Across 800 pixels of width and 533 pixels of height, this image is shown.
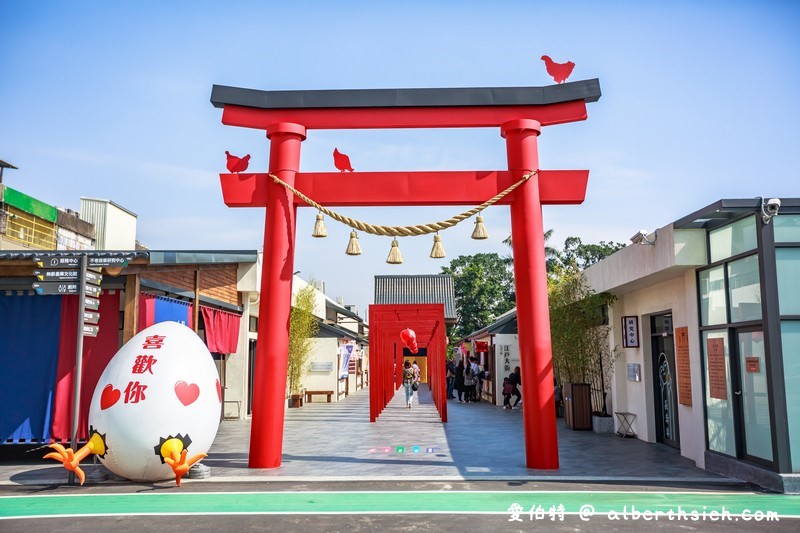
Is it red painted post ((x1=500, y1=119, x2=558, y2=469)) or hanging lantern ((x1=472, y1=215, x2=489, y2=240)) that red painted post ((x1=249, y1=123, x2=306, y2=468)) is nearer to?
hanging lantern ((x1=472, y1=215, x2=489, y2=240))

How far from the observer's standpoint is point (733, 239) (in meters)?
8.70

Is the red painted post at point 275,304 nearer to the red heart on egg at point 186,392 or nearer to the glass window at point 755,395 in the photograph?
the red heart on egg at point 186,392

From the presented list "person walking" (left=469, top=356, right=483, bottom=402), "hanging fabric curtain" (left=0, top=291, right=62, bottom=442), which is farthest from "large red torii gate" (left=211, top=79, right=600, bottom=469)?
"person walking" (left=469, top=356, right=483, bottom=402)

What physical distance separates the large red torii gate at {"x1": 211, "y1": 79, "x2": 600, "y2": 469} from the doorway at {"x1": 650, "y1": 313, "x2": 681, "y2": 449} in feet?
12.2

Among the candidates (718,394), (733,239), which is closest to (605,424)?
(718,394)

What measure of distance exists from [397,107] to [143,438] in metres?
6.11

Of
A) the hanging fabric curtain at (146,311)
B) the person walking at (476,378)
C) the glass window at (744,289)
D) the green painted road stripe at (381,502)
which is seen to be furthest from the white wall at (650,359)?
the person walking at (476,378)

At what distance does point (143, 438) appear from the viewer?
780 centimetres

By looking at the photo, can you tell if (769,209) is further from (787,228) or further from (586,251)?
(586,251)

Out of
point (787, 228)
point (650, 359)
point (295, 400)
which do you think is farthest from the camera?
point (295, 400)

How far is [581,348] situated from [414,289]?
89.8 ft

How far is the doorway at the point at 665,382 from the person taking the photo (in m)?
11.7

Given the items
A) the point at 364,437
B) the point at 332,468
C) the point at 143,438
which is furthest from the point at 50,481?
the point at 364,437

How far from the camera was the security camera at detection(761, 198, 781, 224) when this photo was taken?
7.86 m
